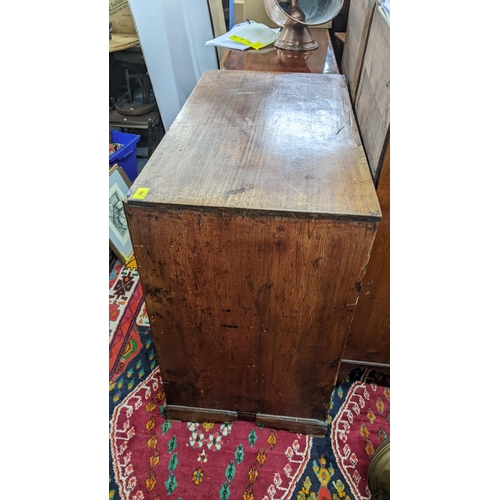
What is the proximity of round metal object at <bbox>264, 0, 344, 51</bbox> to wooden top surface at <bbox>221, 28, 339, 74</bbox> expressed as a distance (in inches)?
1.6

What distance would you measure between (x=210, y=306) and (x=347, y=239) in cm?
37

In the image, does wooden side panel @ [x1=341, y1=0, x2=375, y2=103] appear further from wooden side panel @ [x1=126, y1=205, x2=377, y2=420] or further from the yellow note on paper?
wooden side panel @ [x1=126, y1=205, x2=377, y2=420]

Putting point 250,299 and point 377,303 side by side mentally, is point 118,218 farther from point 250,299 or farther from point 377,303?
point 377,303

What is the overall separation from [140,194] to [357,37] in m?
1.05

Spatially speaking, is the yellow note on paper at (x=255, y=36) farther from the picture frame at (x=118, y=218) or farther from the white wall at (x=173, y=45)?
the picture frame at (x=118, y=218)

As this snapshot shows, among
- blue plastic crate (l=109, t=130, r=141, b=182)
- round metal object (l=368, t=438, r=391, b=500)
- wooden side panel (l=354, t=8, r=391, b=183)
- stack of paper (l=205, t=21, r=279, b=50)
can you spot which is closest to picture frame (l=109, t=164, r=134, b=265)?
blue plastic crate (l=109, t=130, r=141, b=182)

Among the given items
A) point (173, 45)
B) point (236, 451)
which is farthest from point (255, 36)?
point (236, 451)

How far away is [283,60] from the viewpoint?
1.68m

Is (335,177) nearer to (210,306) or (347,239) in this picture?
(347,239)

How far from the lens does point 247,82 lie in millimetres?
1281

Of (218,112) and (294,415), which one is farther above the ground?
(218,112)

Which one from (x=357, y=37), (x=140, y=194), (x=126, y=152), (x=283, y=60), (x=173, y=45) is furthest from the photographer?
(x=173, y=45)

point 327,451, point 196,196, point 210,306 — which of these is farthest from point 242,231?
point 327,451

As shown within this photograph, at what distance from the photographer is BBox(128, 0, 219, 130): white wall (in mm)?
1931
